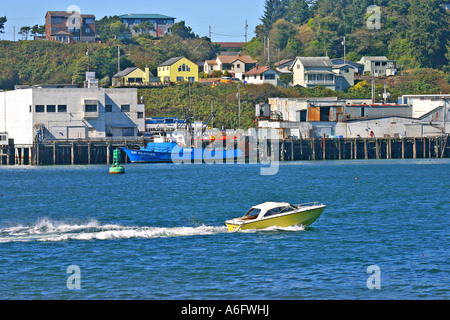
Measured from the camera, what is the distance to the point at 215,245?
1574 inches

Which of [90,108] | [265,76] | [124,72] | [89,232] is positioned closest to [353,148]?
[90,108]

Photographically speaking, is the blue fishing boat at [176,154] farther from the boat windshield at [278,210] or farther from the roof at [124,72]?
the boat windshield at [278,210]

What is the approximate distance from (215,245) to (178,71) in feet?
405

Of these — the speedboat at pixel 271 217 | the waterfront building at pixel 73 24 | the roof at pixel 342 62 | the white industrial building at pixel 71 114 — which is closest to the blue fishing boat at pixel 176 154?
the white industrial building at pixel 71 114

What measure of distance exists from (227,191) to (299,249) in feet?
111

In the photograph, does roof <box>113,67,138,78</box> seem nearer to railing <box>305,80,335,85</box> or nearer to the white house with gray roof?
the white house with gray roof

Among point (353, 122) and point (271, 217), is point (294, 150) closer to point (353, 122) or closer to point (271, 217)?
point (353, 122)

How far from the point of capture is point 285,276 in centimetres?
3291

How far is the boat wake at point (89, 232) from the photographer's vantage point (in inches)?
1679

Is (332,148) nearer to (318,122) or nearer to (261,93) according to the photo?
(318,122)

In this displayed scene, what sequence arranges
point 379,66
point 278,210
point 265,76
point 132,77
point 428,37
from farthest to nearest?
point 379,66
point 428,37
point 132,77
point 265,76
point 278,210

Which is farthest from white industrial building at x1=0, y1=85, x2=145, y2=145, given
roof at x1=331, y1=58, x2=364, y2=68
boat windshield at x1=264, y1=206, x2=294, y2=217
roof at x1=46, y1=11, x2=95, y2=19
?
roof at x1=46, y1=11, x2=95, y2=19

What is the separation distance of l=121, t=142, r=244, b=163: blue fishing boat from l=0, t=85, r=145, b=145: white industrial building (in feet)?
21.7

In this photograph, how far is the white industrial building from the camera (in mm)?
110125
